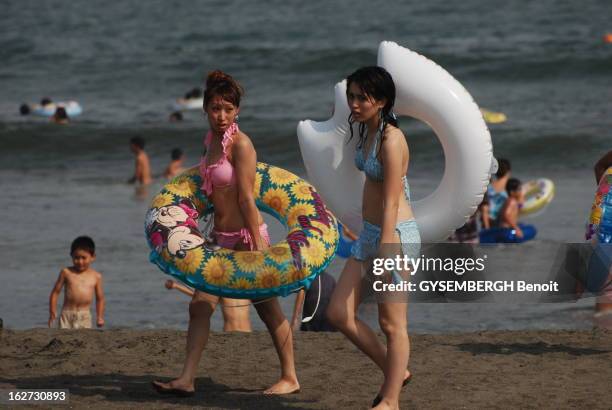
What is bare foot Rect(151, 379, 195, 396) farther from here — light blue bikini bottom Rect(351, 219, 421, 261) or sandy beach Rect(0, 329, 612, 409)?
light blue bikini bottom Rect(351, 219, 421, 261)

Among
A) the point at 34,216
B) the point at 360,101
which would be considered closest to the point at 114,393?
the point at 360,101

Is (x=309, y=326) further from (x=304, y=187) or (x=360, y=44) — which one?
(x=360, y=44)

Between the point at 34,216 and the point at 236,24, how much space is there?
23679mm

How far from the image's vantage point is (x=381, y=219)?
4805 mm

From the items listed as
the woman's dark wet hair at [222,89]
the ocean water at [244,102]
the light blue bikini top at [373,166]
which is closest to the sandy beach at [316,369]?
the light blue bikini top at [373,166]

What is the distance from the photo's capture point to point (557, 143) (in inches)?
723

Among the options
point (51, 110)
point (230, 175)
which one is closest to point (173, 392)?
point (230, 175)

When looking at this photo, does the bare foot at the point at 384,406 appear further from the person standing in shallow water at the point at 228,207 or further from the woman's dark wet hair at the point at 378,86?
the woman's dark wet hair at the point at 378,86

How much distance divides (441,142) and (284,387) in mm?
1438

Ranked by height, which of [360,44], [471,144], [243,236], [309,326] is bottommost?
[309,326]

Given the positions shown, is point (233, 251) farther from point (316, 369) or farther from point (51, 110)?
point (51, 110)

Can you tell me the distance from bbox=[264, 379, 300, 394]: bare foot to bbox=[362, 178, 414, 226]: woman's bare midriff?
1044mm

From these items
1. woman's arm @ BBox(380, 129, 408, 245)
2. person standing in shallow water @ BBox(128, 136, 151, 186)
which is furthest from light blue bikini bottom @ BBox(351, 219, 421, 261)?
person standing in shallow water @ BBox(128, 136, 151, 186)

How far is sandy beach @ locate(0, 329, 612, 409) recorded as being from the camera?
17.6 feet
